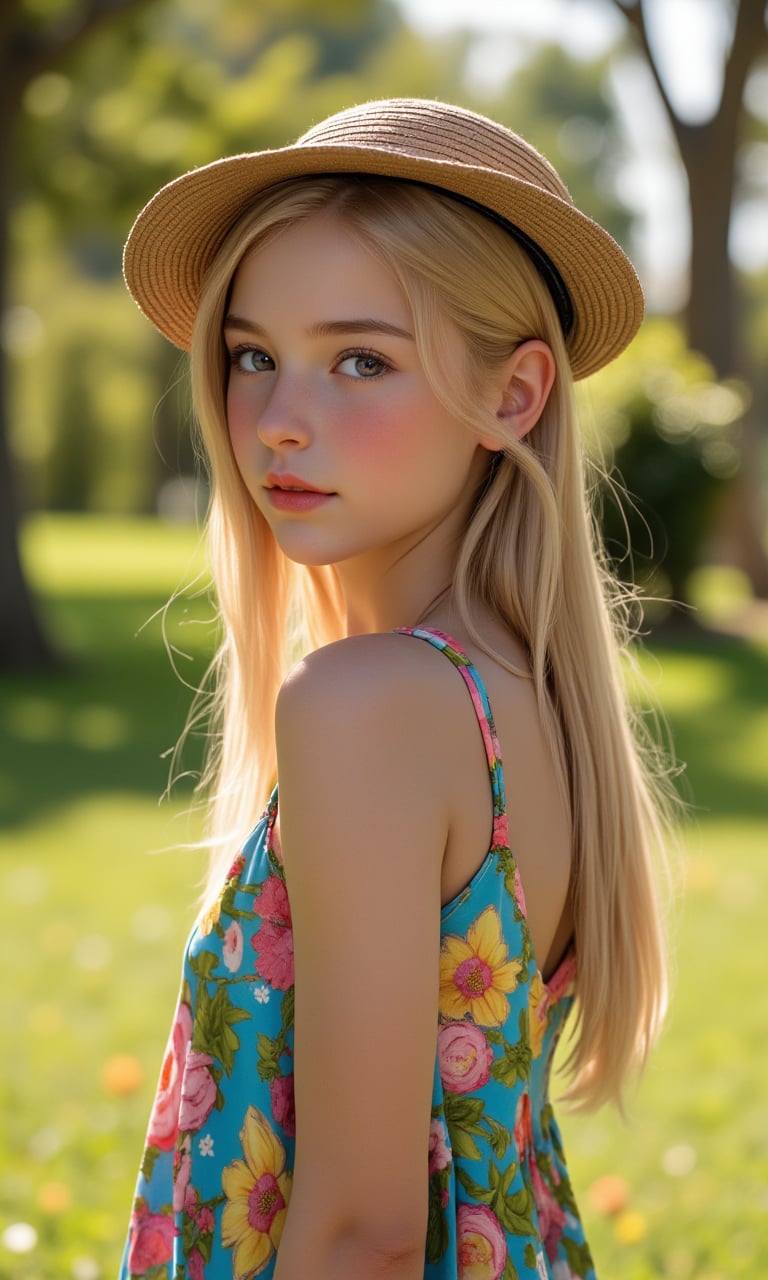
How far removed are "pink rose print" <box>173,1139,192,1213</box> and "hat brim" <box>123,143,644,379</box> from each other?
1.16 metres

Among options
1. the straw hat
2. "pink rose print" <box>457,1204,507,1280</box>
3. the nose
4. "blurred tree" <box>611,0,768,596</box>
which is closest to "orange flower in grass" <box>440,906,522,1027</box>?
"pink rose print" <box>457,1204,507,1280</box>

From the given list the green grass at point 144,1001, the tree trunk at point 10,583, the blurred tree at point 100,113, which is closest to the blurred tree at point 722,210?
the blurred tree at point 100,113

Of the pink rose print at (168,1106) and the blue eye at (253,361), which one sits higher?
the blue eye at (253,361)

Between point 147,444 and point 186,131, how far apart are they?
2032 cm

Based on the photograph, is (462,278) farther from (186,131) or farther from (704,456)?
(186,131)

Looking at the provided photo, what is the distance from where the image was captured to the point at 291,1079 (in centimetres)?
165

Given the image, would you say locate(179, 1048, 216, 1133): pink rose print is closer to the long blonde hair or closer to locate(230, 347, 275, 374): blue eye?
the long blonde hair

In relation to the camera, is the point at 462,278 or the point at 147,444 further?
the point at 147,444

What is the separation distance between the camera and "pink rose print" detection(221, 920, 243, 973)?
1674mm

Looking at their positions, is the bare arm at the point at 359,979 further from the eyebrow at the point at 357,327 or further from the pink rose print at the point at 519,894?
the eyebrow at the point at 357,327

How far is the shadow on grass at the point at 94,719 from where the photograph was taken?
7773mm

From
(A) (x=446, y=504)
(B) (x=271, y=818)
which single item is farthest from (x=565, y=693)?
(B) (x=271, y=818)

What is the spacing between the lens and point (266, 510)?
175 centimetres

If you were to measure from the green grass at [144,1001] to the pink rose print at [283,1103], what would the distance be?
0.88 m
